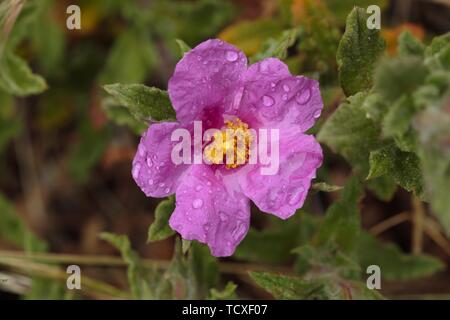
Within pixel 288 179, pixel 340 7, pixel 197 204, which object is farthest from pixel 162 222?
pixel 340 7

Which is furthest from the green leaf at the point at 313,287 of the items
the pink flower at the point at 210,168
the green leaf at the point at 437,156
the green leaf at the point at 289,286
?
the green leaf at the point at 437,156

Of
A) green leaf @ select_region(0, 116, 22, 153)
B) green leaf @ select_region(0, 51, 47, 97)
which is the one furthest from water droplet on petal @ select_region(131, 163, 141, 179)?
green leaf @ select_region(0, 116, 22, 153)

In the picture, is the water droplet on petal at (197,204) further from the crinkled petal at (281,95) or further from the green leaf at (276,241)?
the green leaf at (276,241)

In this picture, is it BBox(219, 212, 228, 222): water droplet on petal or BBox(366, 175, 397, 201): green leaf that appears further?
BBox(366, 175, 397, 201): green leaf

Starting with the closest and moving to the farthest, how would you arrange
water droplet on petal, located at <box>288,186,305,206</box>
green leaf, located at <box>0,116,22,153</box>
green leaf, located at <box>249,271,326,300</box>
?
water droplet on petal, located at <box>288,186,305,206</box>, green leaf, located at <box>249,271,326,300</box>, green leaf, located at <box>0,116,22,153</box>

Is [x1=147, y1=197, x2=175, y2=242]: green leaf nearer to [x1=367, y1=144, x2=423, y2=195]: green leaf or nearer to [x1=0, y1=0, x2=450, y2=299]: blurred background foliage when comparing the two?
[x1=0, y1=0, x2=450, y2=299]: blurred background foliage

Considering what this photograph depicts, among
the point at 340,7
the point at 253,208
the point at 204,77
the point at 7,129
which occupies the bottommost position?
the point at 253,208

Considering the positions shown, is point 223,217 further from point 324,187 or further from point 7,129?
point 7,129

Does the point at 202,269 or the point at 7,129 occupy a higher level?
the point at 7,129
